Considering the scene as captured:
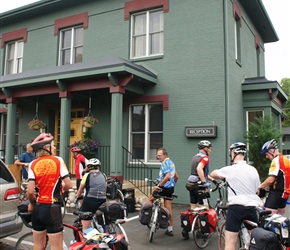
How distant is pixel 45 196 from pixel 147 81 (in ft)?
24.0

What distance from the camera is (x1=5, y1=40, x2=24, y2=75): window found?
14.7 meters

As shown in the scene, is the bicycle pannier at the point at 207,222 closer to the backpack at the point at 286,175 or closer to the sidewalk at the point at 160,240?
the sidewalk at the point at 160,240

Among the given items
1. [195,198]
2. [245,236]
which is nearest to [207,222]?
[195,198]

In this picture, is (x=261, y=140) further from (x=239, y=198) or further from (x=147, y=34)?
(x=239, y=198)

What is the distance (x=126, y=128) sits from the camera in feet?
37.2

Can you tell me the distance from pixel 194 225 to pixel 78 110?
8222 mm

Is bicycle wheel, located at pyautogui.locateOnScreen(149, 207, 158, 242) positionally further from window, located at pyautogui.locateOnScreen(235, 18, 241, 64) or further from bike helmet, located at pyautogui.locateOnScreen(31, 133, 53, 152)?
window, located at pyautogui.locateOnScreen(235, 18, 241, 64)

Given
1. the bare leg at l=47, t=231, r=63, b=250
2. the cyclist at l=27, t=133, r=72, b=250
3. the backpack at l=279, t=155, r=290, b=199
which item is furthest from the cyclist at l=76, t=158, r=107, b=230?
the backpack at l=279, t=155, r=290, b=199

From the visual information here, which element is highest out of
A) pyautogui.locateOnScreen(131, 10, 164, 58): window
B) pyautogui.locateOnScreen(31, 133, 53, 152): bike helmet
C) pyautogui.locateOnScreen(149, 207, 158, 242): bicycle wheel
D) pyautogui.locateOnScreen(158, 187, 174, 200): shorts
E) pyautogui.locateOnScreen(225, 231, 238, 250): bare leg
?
pyautogui.locateOnScreen(131, 10, 164, 58): window

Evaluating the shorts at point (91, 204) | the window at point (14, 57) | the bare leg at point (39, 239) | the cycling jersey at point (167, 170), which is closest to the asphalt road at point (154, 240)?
the cycling jersey at point (167, 170)

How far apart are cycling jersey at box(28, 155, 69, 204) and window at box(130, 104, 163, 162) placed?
7.25 m

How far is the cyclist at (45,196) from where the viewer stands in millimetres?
3707

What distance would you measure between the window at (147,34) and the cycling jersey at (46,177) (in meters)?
8.15

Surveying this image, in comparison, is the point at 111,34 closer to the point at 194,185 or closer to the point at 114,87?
the point at 114,87
